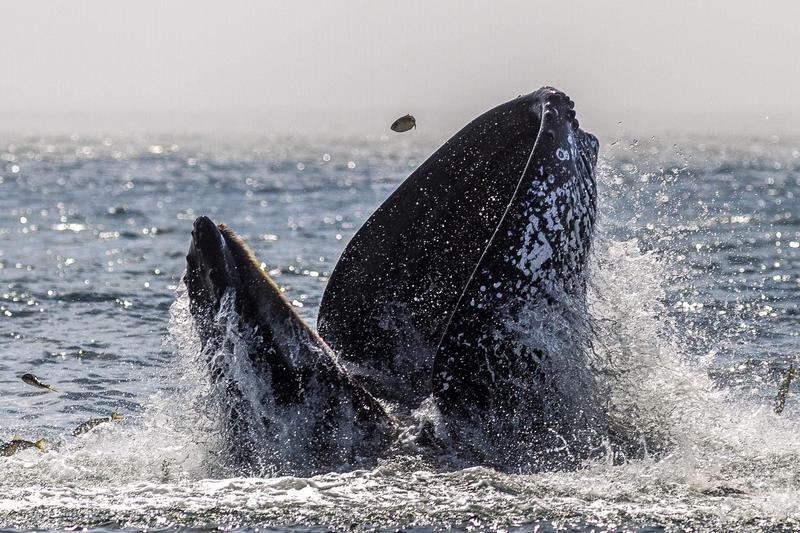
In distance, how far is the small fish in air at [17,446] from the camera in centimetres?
739

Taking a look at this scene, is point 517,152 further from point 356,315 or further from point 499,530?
point 499,530

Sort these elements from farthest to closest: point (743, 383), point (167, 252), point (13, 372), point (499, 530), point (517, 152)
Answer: point (167, 252)
point (13, 372)
point (743, 383)
point (517, 152)
point (499, 530)

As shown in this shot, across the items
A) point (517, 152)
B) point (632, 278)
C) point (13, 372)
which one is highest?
point (517, 152)

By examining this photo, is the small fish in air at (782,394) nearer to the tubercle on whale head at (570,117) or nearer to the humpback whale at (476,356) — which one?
the humpback whale at (476,356)

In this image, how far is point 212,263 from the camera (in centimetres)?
601

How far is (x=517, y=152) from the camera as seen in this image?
6812mm

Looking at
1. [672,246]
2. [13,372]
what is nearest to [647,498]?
[13,372]

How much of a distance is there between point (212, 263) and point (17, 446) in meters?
2.30

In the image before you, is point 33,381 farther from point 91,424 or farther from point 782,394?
point 782,394

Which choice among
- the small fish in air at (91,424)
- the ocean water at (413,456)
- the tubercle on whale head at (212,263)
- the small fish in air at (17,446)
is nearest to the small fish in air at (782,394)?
the ocean water at (413,456)

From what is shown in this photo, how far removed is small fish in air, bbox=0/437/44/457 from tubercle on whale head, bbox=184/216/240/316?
205cm

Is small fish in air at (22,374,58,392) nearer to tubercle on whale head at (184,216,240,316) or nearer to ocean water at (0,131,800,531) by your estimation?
ocean water at (0,131,800,531)

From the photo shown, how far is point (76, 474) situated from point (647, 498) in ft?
10.1

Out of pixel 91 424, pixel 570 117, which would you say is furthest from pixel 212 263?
pixel 91 424
